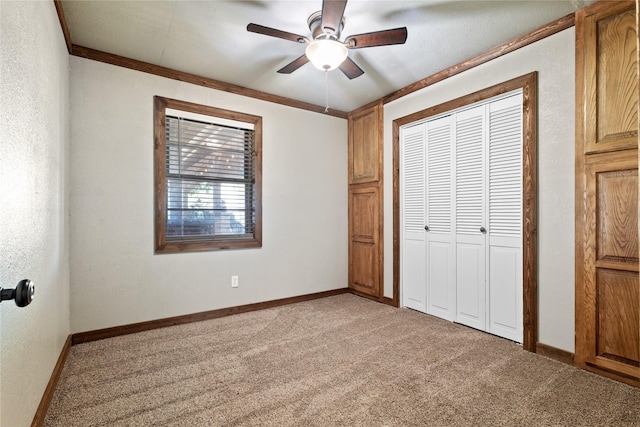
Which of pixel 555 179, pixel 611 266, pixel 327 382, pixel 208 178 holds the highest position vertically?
pixel 208 178

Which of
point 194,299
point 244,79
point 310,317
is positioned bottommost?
point 310,317

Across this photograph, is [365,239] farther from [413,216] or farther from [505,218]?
[505,218]

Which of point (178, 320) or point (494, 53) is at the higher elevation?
point (494, 53)

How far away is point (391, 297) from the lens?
3941mm

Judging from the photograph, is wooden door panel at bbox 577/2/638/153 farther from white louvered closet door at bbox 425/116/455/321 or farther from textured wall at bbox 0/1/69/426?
Result: textured wall at bbox 0/1/69/426

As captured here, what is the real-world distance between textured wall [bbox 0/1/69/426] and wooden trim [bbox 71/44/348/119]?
0.46 meters

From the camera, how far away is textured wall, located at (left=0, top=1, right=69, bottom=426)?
1235 millimetres

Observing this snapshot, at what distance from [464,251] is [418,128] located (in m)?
1.49

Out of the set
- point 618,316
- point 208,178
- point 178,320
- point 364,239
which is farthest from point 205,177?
point 618,316

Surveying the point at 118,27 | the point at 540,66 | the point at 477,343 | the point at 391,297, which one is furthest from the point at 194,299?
the point at 540,66

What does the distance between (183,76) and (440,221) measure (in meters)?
3.15

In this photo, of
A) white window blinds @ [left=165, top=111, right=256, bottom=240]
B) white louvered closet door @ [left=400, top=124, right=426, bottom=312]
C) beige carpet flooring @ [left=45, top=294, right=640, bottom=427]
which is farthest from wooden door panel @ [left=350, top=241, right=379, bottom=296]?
white window blinds @ [left=165, top=111, right=256, bottom=240]

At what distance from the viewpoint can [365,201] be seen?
435 centimetres

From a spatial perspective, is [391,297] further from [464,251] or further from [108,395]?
[108,395]
